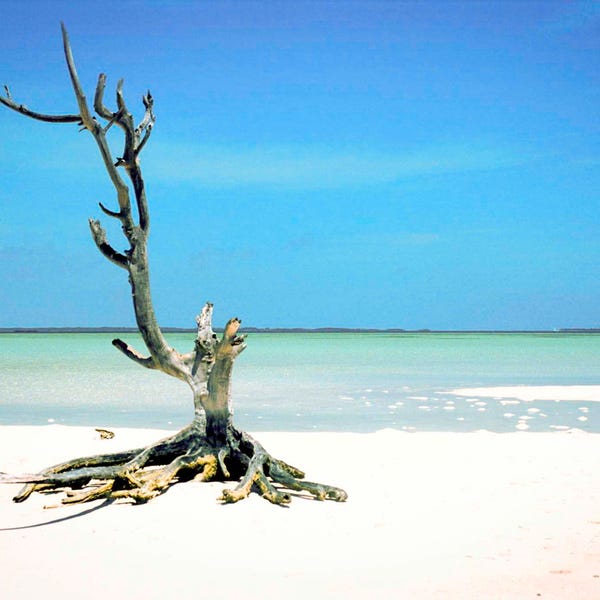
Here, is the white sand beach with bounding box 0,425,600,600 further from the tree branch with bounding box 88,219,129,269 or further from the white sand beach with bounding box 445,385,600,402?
the white sand beach with bounding box 445,385,600,402

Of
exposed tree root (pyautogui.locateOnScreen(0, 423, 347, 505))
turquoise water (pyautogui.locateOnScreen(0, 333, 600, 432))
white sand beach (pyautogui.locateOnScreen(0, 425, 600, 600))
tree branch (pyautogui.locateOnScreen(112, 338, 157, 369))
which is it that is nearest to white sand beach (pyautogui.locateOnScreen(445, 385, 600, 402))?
turquoise water (pyautogui.locateOnScreen(0, 333, 600, 432))

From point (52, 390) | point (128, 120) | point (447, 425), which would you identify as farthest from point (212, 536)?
point (52, 390)

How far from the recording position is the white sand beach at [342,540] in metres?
4.79

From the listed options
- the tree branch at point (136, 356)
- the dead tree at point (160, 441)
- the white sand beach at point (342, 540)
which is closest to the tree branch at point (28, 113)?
the dead tree at point (160, 441)

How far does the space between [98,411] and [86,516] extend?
35.9 feet

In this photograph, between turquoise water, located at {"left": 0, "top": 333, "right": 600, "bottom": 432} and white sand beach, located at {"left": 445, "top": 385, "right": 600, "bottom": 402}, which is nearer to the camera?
turquoise water, located at {"left": 0, "top": 333, "right": 600, "bottom": 432}

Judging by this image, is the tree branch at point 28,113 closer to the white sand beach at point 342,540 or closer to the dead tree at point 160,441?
the dead tree at point 160,441

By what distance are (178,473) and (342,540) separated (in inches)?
93.4

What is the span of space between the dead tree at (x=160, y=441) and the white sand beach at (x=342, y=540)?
159 mm

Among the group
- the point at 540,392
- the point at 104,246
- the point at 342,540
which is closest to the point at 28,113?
the point at 104,246

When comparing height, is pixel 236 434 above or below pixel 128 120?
below

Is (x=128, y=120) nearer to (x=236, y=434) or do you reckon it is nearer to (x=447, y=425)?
(x=236, y=434)

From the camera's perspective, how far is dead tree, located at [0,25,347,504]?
22.6 ft

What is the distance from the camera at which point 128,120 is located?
276 inches
